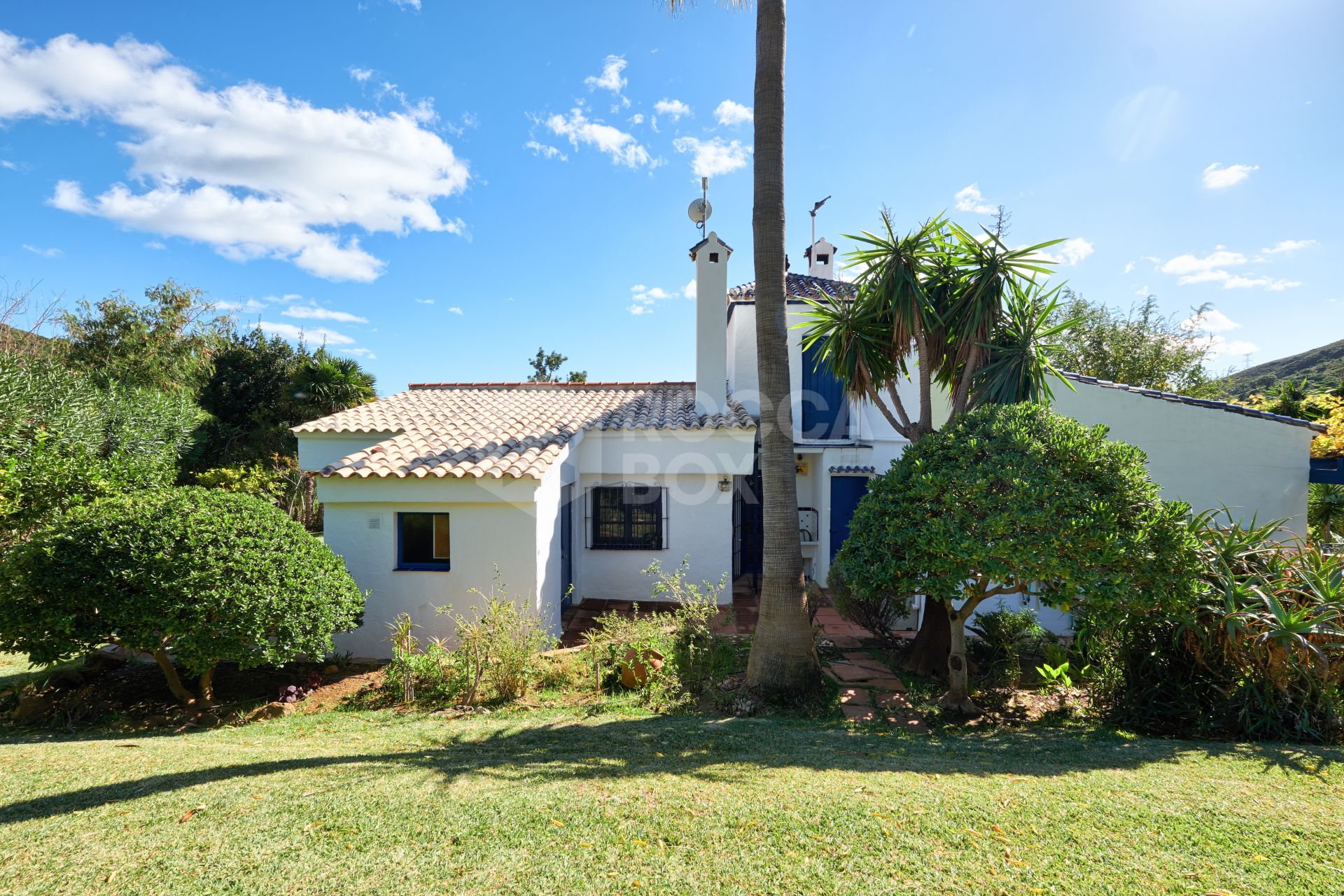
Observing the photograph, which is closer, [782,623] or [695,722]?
[695,722]

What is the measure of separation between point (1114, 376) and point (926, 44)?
758 inches

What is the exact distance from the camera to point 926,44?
9.98m

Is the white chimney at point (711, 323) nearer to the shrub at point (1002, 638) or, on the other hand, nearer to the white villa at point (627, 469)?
the white villa at point (627, 469)

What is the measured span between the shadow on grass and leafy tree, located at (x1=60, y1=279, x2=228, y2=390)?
25.8m

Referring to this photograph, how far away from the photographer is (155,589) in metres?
6.92

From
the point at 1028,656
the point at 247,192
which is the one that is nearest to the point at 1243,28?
the point at 1028,656

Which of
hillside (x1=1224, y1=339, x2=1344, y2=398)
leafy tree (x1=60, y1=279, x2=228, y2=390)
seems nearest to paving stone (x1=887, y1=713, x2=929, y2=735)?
leafy tree (x1=60, y1=279, x2=228, y2=390)

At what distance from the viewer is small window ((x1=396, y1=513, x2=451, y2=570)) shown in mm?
10070

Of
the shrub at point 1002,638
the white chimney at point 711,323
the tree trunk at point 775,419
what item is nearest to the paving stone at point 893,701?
the tree trunk at point 775,419

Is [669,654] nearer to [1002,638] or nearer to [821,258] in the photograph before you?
[1002,638]

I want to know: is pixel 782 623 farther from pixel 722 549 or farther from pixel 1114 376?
pixel 1114 376

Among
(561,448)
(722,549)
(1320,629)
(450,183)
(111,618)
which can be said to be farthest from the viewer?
(450,183)

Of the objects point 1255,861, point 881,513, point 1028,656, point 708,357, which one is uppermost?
point 708,357

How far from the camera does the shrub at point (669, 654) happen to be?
792 centimetres
